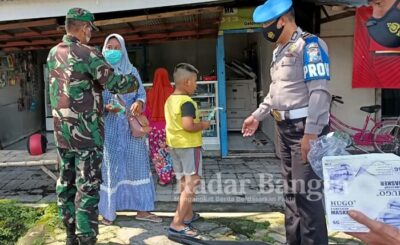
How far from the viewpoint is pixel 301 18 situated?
20.2 ft

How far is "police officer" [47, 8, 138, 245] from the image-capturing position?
3.04 metres

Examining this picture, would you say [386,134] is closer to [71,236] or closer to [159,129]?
[159,129]

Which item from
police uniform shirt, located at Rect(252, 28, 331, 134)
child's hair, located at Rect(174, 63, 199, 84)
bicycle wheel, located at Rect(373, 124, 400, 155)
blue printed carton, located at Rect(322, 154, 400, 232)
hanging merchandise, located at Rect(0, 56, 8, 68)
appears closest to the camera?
blue printed carton, located at Rect(322, 154, 400, 232)

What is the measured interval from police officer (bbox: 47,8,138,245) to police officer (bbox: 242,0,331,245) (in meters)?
1.19

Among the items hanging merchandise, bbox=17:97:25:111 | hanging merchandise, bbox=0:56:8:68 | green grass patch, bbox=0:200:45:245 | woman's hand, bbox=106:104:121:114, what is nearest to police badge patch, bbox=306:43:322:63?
woman's hand, bbox=106:104:121:114

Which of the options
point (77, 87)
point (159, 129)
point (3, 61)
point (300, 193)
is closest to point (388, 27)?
point (300, 193)

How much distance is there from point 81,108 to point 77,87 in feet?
0.54

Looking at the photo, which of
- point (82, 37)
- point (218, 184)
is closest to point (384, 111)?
point (218, 184)

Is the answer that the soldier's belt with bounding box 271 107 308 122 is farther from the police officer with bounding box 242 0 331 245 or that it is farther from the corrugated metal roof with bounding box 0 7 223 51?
the corrugated metal roof with bounding box 0 7 223 51

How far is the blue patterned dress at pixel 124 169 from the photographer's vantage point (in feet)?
12.6

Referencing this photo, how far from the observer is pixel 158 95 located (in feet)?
18.1

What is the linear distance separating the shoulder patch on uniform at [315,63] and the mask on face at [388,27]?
0.75 m

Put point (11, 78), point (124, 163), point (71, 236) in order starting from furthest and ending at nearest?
point (11, 78) → point (124, 163) → point (71, 236)

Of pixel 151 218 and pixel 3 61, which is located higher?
pixel 3 61
